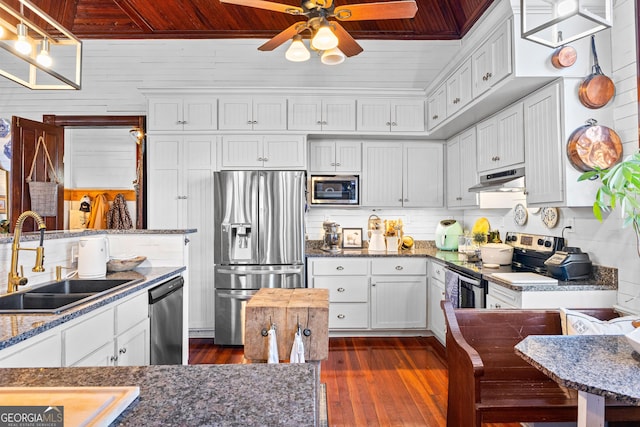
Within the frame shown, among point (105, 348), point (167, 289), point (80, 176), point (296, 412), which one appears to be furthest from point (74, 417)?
point (80, 176)

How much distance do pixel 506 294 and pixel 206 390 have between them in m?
2.23

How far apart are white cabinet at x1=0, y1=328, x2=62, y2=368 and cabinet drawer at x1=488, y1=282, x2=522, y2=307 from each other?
244 centimetres

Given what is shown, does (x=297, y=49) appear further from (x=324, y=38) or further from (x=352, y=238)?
(x=352, y=238)

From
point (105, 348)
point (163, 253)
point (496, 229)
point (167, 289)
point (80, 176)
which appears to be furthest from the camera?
point (80, 176)

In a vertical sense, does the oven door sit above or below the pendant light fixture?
below

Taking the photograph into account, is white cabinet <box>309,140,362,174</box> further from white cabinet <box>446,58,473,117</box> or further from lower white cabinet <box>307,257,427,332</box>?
white cabinet <box>446,58,473,117</box>

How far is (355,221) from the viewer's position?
4.64 meters

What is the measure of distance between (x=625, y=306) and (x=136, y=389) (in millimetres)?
2635

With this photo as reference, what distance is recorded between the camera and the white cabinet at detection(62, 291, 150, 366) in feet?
5.26

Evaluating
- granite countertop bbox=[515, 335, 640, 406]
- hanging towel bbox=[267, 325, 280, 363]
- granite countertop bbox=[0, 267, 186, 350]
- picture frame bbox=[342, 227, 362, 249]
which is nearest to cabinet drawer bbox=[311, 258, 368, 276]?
picture frame bbox=[342, 227, 362, 249]

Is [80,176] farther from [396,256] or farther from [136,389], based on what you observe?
[136,389]

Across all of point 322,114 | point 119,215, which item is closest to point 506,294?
point 322,114

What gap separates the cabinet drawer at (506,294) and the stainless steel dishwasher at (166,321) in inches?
89.3

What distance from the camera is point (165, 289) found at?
2.50m
